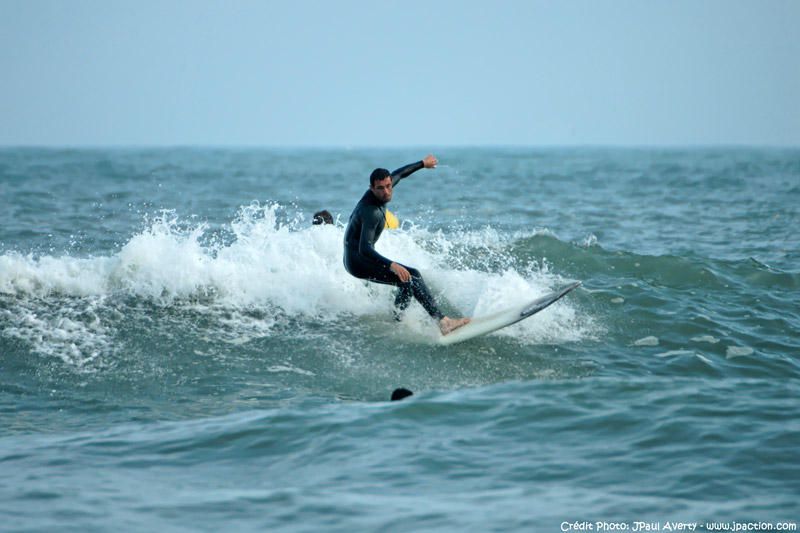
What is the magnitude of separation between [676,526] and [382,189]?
5.19 m

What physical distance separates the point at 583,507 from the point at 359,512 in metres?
1.36

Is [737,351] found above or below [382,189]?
below

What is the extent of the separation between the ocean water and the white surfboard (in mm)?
154

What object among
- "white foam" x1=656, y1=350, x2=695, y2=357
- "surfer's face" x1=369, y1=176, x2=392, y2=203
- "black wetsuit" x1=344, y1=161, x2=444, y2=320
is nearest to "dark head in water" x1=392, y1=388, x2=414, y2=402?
"black wetsuit" x1=344, y1=161, x2=444, y2=320

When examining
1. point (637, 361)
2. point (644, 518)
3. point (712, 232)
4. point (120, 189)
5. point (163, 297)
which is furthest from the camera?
point (120, 189)

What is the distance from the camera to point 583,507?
5.66 meters

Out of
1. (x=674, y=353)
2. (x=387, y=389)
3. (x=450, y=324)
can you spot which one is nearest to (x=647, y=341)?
(x=674, y=353)

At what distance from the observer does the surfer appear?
9.62 metres

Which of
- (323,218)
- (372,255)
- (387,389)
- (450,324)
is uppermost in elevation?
(323,218)

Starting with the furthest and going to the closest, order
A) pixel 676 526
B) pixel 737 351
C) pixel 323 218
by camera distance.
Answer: pixel 323 218
pixel 737 351
pixel 676 526

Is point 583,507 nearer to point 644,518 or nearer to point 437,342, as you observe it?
point 644,518

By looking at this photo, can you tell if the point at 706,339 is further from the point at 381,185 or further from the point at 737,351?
the point at 381,185

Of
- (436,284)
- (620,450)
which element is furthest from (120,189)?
(620,450)

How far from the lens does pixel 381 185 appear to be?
9641 mm
